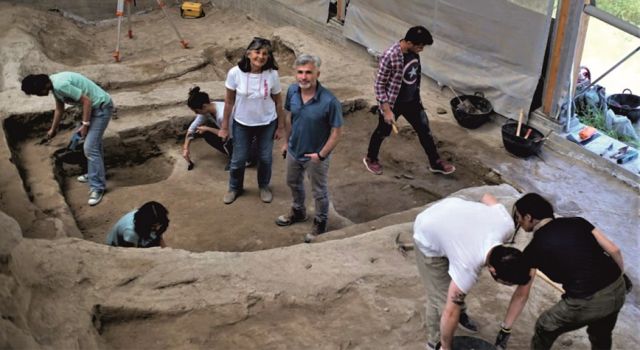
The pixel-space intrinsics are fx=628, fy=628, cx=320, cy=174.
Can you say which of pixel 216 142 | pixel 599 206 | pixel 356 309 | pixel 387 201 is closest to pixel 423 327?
pixel 356 309

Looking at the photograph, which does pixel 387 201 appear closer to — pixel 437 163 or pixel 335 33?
pixel 437 163

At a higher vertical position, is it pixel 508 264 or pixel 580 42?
pixel 508 264

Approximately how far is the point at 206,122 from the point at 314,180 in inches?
74.4

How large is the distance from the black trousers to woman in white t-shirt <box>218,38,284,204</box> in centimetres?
143

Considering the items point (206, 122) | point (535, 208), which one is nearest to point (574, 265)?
point (535, 208)

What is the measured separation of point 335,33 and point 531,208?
7357 mm

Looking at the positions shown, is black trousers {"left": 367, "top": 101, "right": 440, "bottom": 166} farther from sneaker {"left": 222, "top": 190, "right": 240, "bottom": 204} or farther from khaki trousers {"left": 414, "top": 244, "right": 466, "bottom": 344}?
khaki trousers {"left": 414, "top": 244, "right": 466, "bottom": 344}

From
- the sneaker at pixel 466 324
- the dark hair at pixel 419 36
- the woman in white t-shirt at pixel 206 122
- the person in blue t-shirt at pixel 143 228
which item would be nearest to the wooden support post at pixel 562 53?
the dark hair at pixel 419 36

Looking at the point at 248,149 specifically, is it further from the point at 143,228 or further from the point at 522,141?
the point at 522,141

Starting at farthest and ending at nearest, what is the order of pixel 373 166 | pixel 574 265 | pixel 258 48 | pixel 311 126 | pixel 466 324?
1. pixel 373 166
2. pixel 258 48
3. pixel 311 126
4. pixel 466 324
5. pixel 574 265

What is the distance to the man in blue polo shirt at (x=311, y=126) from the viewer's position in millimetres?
5266

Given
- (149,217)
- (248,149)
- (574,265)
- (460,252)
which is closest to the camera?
(460,252)

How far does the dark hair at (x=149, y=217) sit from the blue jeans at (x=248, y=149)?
1517mm

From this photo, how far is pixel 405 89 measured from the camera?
22.5 feet
